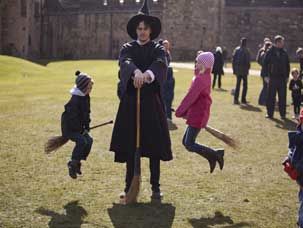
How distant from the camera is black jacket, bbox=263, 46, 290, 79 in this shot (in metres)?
14.7

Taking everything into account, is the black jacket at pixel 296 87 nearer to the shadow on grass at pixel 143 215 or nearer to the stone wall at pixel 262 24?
the shadow on grass at pixel 143 215

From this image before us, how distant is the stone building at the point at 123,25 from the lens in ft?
154

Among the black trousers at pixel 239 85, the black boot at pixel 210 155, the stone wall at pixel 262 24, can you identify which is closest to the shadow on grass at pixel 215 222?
the black boot at pixel 210 155

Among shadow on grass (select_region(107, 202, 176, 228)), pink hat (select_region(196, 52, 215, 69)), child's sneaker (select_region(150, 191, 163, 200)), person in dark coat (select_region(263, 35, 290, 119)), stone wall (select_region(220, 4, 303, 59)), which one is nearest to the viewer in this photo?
shadow on grass (select_region(107, 202, 176, 228))

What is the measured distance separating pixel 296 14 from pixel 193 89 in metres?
43.5

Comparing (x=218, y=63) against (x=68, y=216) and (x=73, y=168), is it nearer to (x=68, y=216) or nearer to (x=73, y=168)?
(x=73, y=168)

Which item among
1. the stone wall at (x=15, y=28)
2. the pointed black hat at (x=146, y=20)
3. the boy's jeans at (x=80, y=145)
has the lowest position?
the stone wall at (x=15, y=28)

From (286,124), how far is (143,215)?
327 inches

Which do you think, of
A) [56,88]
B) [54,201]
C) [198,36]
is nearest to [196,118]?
[54,201]

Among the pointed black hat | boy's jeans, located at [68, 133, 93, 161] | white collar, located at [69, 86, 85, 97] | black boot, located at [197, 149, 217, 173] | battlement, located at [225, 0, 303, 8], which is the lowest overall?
black boot, located at [197, 149, 217, 173]

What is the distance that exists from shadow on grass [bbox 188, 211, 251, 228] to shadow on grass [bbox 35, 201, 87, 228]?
1188 mm

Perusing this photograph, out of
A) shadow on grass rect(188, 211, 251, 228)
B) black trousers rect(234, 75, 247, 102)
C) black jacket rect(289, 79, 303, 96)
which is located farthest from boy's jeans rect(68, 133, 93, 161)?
black trousers rect(234, 75, 247, 102)

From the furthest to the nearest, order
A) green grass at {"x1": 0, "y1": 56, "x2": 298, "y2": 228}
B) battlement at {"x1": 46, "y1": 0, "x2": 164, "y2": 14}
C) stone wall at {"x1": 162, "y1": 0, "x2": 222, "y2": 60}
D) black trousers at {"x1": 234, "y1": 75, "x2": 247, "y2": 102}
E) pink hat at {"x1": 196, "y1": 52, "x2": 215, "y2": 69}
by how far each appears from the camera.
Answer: battlement at {"x1": 46, "y1": 0, "x2": 164, "y2": 14} < stone wall at {"x1": 162, "y1": 0, "x2": 222, "y2": 60} < black trousers at {"x1": 234, "y1": 75, "x2": 247, "y2": 102} < pink hat at {"x1": 196, "y1": 52, "x2": 215, "y2": 69} < green grass at {"x1": 0, "y1": 56, "x2": 298, "y2": 228}

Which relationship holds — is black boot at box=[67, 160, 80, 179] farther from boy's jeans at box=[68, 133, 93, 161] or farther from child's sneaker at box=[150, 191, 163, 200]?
child's sneaker at box=[150, 191, 163, 200]
